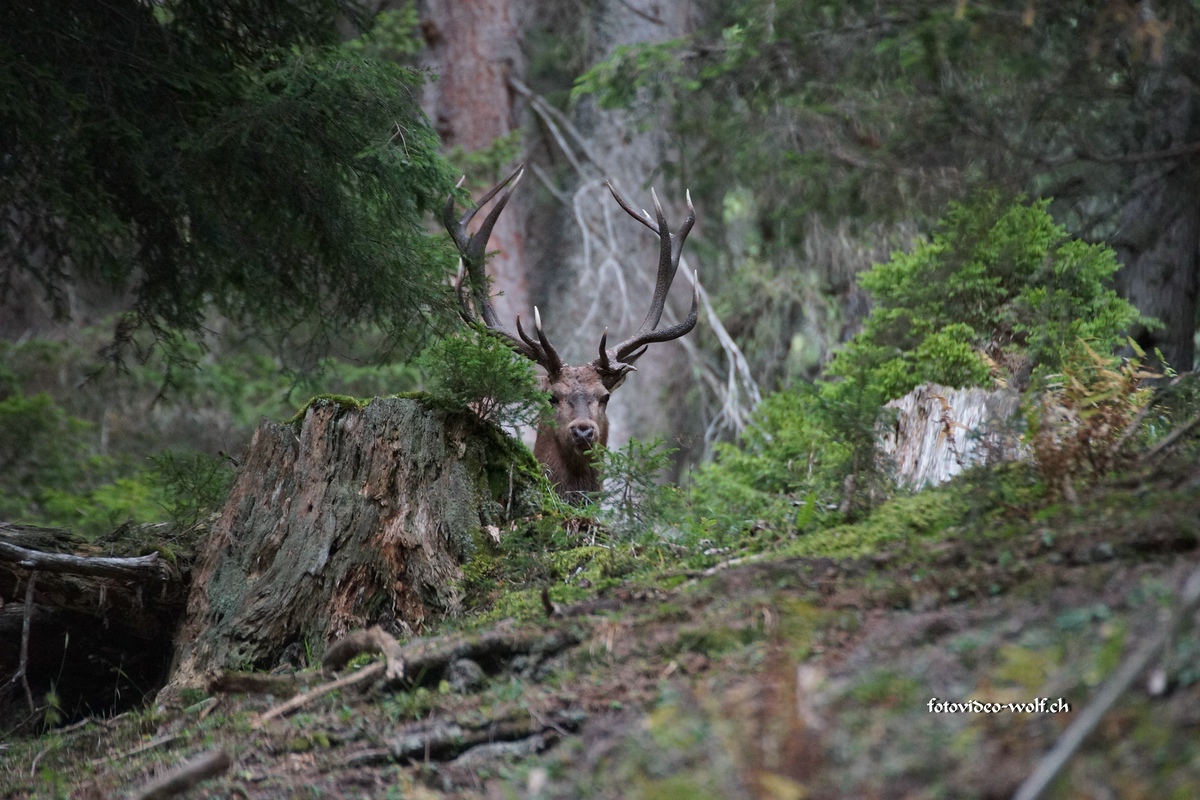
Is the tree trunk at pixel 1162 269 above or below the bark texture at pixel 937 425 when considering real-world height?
above

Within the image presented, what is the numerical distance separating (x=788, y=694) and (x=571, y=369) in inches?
269

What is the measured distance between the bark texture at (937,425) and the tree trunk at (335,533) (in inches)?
98.6

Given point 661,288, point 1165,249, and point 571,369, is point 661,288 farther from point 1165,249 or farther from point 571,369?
point 1165,249

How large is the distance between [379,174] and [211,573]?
2.70 metres

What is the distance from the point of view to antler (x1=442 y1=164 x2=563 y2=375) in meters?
8.06

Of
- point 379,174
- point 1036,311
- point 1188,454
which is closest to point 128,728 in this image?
point 379,174

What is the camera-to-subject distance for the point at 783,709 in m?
2.64

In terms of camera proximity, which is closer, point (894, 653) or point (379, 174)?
point (894, 653)

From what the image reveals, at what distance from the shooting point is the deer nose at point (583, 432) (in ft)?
28.3

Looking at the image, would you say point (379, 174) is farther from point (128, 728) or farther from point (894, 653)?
point (894, 653)

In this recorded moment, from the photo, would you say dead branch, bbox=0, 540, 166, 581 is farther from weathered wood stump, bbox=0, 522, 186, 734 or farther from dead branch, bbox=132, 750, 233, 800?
dead branch, bbox=132, 750, 233, 800

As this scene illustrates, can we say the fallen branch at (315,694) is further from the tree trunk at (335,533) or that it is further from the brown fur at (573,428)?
the brown fur at (573,428)

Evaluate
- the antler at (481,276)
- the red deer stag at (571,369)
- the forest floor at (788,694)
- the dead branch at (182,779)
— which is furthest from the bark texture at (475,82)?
the dead branch at (182,779)

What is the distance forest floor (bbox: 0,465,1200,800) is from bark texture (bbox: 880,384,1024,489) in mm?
1701
